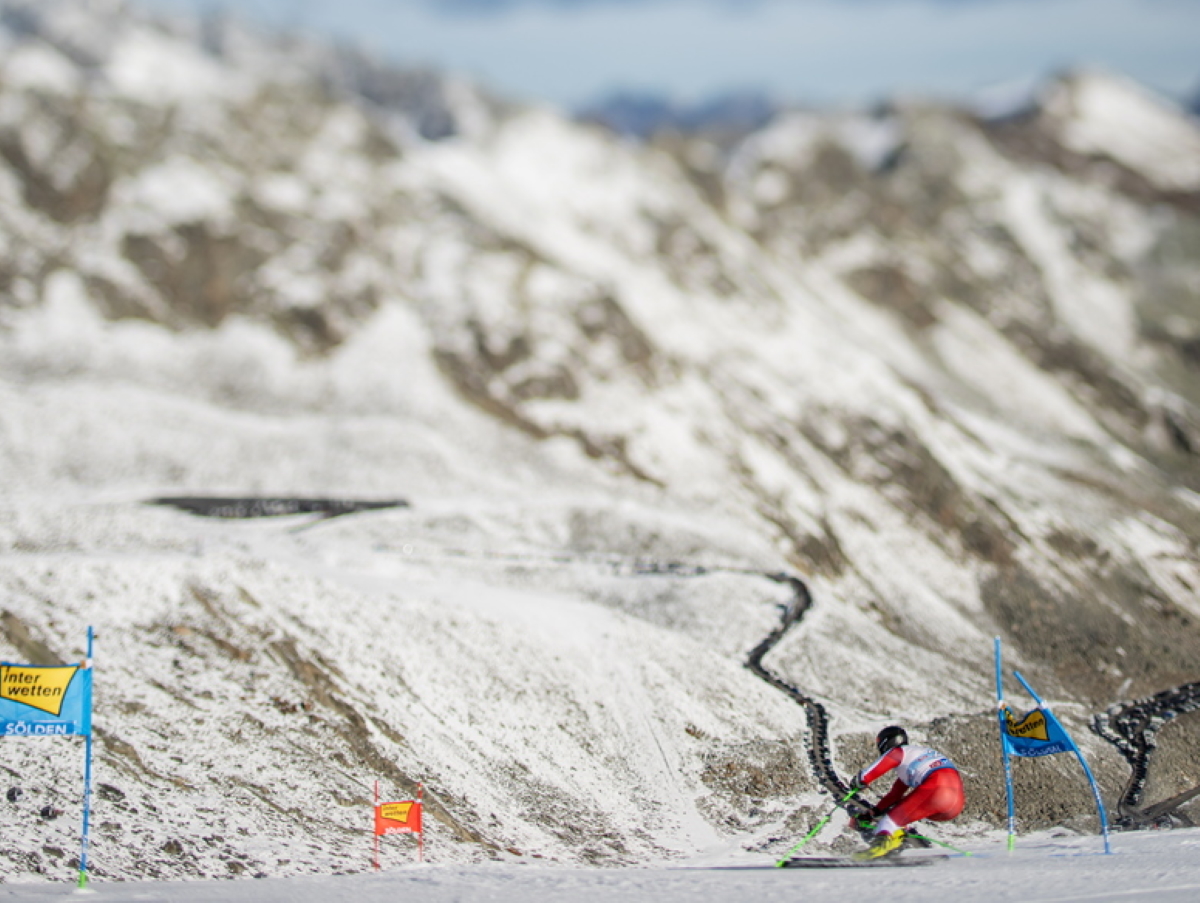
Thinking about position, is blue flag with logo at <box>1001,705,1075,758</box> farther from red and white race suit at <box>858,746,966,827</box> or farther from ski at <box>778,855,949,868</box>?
ski at <box>778,855,949,868</box>

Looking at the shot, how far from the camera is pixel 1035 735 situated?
16.0 metres

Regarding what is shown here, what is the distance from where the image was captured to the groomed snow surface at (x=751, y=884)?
41.8 ft

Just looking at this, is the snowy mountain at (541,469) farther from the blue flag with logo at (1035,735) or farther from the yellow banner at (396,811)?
the blue flag with logo at (1035,735)

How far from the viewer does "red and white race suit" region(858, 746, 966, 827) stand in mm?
15078

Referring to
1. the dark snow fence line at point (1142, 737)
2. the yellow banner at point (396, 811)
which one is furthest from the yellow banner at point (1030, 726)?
the yellow banner at point (396, 811)

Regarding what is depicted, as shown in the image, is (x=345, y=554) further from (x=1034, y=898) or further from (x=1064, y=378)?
(x=1064, y=378)

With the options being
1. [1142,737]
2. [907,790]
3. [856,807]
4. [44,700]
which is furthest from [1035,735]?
[44,700]

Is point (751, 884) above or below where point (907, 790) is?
below

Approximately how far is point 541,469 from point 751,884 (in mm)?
25060

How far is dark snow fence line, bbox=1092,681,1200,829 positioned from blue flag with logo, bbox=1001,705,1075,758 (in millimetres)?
5273

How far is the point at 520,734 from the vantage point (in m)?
21.6

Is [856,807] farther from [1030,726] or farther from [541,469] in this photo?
[541,469]

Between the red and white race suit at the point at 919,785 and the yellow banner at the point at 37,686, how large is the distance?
43.6ft

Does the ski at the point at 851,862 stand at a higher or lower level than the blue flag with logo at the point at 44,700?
lower
